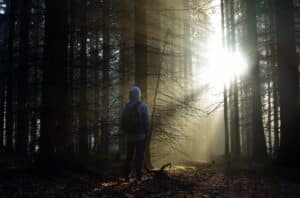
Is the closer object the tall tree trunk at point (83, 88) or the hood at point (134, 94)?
the hood at point (134, 94)

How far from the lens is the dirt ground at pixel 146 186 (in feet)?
21.3

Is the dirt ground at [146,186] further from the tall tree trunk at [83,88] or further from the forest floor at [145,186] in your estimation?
the tall tree trunk at [83,88]

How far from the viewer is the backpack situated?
26.2 ft

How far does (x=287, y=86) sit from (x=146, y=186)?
5312 millimetres

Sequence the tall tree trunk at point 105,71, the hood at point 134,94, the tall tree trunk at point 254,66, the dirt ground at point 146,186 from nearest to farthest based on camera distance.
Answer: the dirt ground at point 146,186 → the hood at point 134,94 → the tall tree trunk at point 105,71 → the tall tree trunk at point 254,66

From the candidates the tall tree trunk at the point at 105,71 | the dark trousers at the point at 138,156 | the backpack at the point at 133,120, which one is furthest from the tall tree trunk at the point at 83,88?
the dark trousers at the point at 138,156

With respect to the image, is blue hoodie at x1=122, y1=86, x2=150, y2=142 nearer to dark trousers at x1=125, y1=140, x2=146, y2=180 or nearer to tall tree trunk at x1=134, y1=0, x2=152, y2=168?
dark trousers at x1=125, y1=140, x2=146, y2=180

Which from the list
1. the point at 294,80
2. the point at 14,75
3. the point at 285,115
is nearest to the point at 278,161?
the point at 285,115

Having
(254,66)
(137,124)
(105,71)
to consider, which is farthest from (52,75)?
(254,66)

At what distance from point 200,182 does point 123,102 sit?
5.35m

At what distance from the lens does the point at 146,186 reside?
23.9 feet

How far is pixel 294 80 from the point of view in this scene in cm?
991

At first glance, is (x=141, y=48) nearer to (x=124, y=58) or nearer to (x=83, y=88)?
(x=83, y=88)

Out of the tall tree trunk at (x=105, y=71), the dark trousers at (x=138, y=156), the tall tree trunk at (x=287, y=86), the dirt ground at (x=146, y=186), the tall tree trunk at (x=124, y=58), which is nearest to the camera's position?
the dirt ground at (x=146, y=186)
